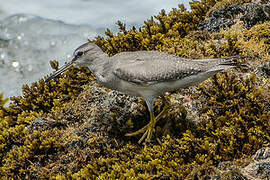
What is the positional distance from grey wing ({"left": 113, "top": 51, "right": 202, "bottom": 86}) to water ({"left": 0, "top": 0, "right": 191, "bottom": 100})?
589cm

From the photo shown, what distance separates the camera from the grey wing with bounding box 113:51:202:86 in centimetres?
411

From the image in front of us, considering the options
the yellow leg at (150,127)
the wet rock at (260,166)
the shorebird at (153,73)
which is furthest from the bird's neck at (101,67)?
the wet rock at (260,166)

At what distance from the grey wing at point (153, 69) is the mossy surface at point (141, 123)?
2.53 ft

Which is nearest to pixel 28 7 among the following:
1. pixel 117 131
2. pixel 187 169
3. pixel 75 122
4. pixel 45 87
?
pixel 45 87

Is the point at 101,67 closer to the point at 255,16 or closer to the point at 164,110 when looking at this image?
the point at 164,110

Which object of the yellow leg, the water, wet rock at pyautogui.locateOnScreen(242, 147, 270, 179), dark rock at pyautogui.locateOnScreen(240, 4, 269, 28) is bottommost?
wet rock at pyautogui.locateOnScreen(242, 147, 270, 179)

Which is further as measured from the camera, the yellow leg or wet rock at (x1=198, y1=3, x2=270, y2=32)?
wet rock at (x1=198, y1=3, x2=270, y2=32)

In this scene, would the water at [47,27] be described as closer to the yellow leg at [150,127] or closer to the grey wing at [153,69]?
the yellow leg at [150,127]

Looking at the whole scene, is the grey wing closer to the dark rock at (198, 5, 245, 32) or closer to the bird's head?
the bird's head

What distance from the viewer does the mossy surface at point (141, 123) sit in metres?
4.03

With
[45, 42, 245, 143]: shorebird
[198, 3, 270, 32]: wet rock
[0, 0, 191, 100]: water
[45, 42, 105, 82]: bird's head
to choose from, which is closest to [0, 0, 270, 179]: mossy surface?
[198, 3, 270, 32]: wet rock

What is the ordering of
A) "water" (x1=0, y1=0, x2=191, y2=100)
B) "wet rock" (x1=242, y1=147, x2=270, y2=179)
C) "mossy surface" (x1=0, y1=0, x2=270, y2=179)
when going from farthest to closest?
"water" (x1=0, y1=0, x2=191, y2=100) → "mossy surface" (x1=0, y1=0, x2=270, y2=179) → "wet rock" (x1=242, y1=147, x2=270, y2=179)

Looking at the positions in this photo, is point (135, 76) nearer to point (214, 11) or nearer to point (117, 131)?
point (117, 131)

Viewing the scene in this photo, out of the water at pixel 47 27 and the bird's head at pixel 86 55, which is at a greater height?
the water at pixel 47 27
